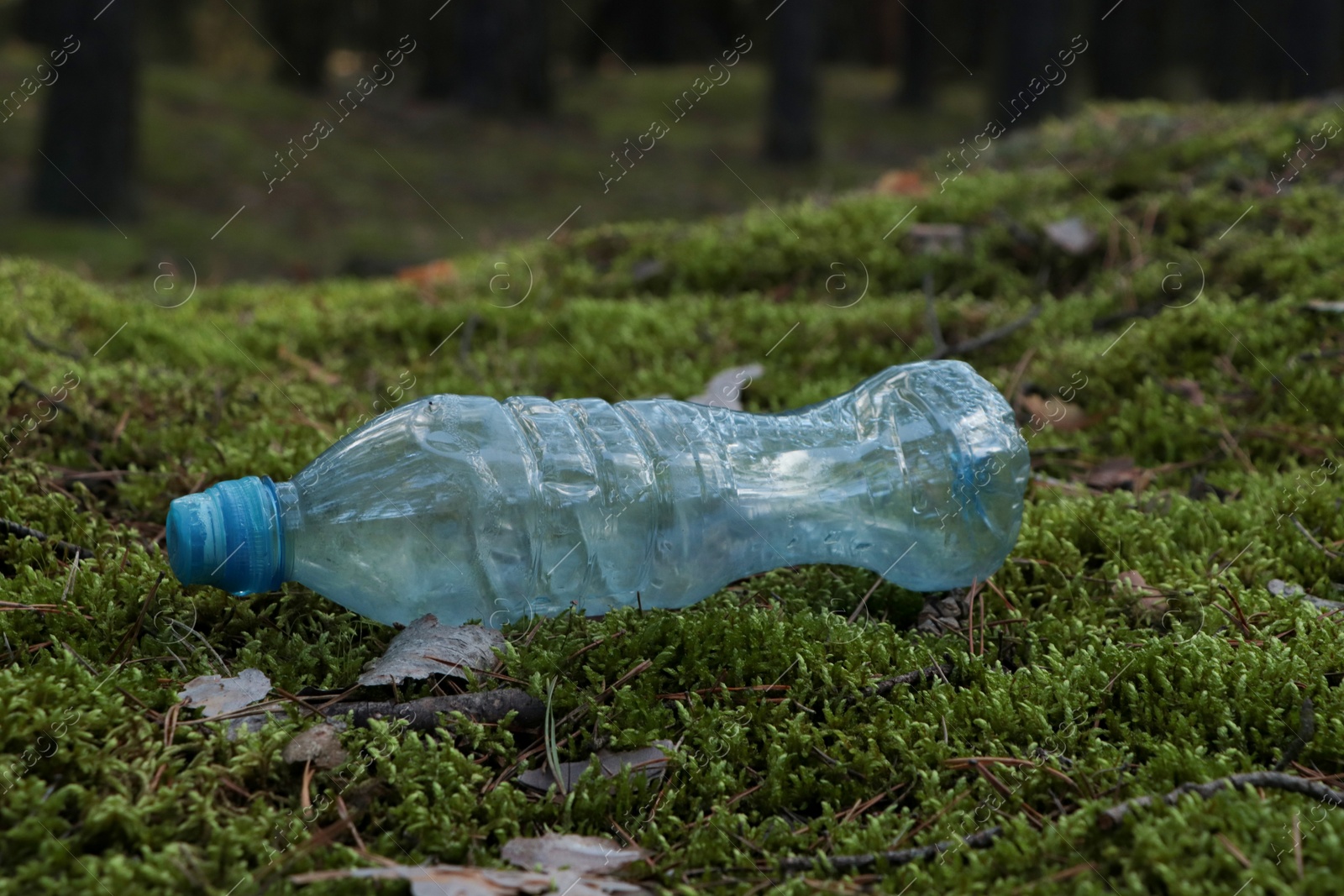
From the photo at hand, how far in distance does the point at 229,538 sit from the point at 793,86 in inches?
709

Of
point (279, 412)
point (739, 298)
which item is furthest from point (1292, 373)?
point (279, 412)

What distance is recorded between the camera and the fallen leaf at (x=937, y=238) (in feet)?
15.5

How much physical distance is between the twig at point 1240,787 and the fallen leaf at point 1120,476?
143 cm

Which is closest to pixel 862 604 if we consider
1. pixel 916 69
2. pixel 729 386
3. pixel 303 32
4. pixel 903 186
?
pixel 729 386

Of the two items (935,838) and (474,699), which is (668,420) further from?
(935,838)

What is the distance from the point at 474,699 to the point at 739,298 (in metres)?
2.86

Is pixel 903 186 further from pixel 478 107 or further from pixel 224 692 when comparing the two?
pixel 478 107

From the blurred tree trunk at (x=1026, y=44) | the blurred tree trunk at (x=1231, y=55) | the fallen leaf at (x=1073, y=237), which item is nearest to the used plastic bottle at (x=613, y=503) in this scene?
the fallen leaf at (x=1073, y=237)

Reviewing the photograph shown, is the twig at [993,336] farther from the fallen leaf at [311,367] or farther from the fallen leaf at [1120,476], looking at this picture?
the fallen leaf at [311,367]

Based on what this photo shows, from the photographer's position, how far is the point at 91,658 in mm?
1993

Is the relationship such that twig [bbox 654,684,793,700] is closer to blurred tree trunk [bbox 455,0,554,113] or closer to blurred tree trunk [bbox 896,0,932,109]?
blurred tree trunk [bbox 455,0,554,113]

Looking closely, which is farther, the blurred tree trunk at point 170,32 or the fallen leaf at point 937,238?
the blurred tree trunk at point 170,32

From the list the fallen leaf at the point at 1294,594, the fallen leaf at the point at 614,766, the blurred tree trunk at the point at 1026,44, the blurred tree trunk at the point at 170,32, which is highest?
the blurred tree trunk at the point at 170,32

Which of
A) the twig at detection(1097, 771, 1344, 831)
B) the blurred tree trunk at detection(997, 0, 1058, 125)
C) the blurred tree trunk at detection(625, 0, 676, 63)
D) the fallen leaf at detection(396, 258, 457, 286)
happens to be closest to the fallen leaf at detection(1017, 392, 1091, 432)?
the twig at detection(1097, 771, 1344, 831)
